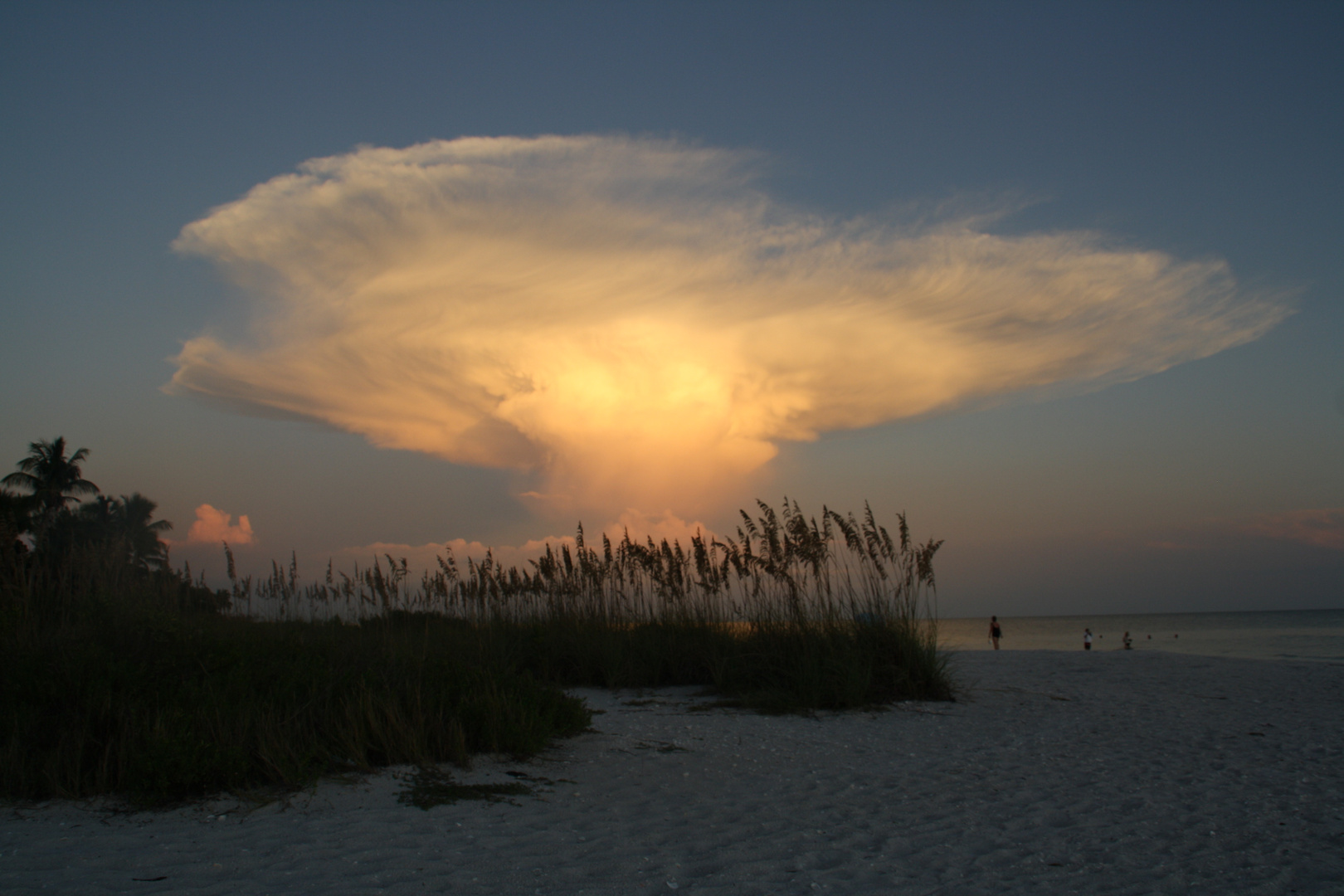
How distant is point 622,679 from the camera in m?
10.9

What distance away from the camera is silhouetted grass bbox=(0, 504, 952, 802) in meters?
5.00

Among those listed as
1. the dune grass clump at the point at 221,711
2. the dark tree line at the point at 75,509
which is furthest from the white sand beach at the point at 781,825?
the dark tree line at the point at 75,509

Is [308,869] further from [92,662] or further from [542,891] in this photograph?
[92,662]

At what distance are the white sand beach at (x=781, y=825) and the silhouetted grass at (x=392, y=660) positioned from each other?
0.34 m

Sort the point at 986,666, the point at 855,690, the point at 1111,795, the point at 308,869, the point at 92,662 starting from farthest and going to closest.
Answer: the point at 986,666
the point at 855,690
the point at 92,662
the point at 1111,795
the point at 308,869

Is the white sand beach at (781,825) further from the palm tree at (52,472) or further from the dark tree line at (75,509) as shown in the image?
the palm tree at (52,472)

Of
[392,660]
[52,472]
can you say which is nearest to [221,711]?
[392,660]

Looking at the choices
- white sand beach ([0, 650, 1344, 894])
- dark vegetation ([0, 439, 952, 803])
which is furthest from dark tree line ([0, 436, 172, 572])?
white sand beach ([0, 650, 1344, 894])

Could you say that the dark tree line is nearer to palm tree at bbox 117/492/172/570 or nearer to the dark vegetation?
palm tree at bbox 117/492/172/570

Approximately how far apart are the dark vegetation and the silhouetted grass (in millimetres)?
21

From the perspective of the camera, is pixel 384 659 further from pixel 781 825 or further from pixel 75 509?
pixel 75 509

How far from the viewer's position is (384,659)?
7.48m

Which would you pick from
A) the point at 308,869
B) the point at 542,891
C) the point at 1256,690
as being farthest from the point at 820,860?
the point at 1256,690

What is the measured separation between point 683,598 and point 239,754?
759 centimetres
